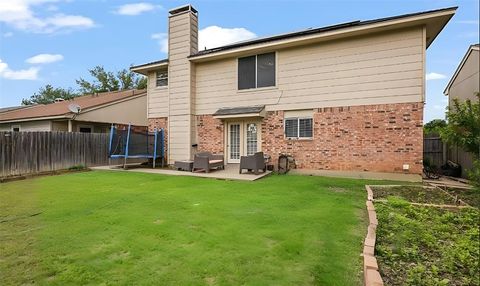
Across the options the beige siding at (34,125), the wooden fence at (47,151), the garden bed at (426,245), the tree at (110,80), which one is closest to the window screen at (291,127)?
the garden bed at (426,245)

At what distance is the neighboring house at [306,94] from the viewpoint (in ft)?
29.5

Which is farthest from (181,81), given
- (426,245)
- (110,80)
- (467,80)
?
(110,80)

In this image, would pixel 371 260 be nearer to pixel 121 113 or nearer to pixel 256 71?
pixel 256 71

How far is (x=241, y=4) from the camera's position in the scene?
919cm

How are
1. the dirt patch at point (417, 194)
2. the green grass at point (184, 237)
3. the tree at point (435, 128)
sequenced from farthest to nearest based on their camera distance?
the tree at point (435, 128) → the dirt patch at point (417, 194) → the green grass at point (184, 237)

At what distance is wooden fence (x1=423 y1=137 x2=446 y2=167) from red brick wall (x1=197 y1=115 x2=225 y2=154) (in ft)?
29.8

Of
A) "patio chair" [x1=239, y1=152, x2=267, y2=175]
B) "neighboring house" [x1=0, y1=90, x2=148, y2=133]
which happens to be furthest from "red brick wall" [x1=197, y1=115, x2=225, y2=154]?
"neighboring house" [x1=0, y1=90, x2=148, y2=133]

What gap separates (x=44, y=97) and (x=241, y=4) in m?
48.8

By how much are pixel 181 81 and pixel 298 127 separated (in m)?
5.73

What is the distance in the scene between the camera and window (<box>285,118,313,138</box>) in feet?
34.5

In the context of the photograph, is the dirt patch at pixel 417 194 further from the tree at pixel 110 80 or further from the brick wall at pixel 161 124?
the tree at pixel 110 80

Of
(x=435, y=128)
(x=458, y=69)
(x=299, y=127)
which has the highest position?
(x=458, y=69)

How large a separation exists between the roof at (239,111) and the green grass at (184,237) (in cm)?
455

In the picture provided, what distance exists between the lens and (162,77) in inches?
541
